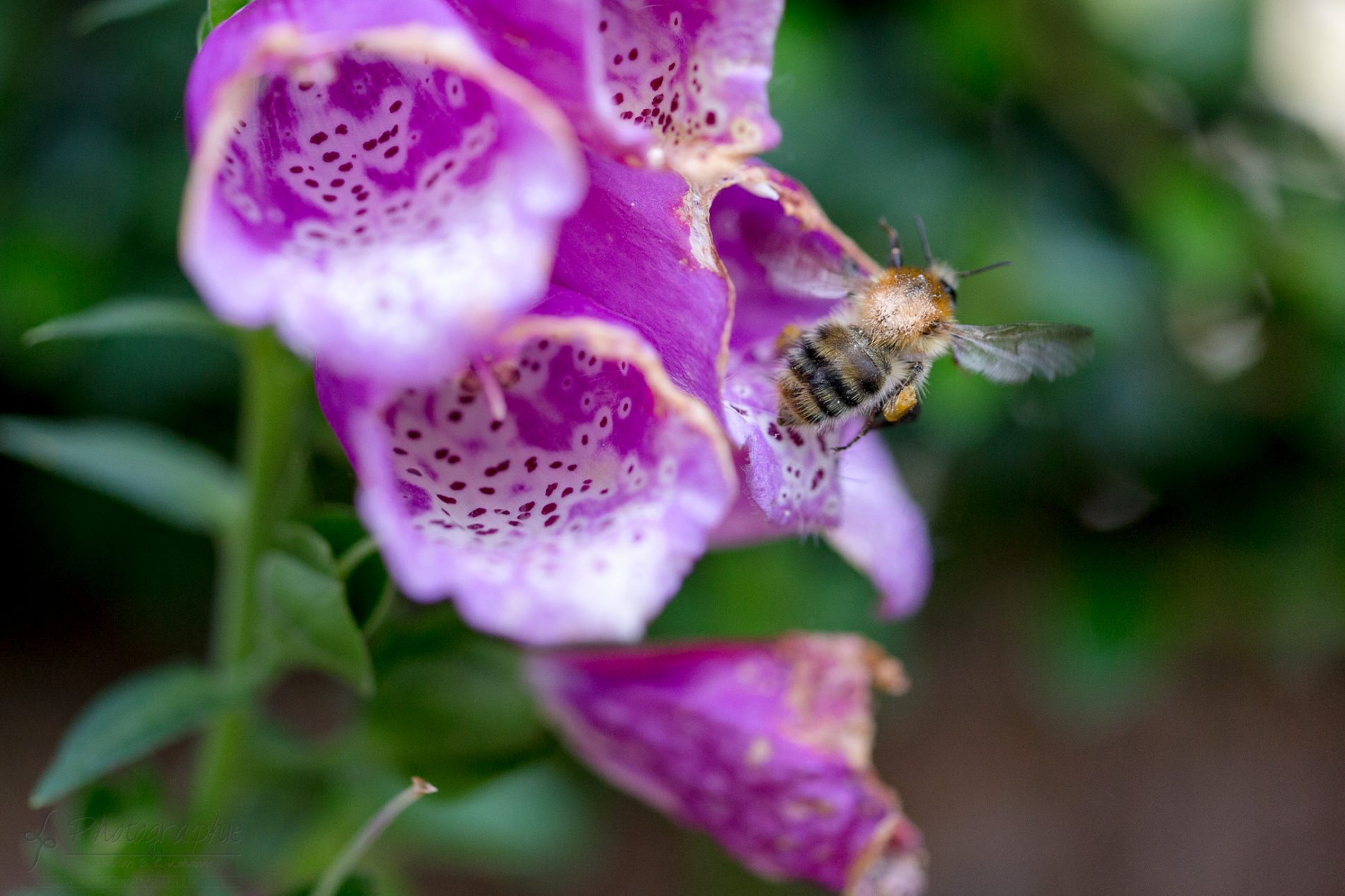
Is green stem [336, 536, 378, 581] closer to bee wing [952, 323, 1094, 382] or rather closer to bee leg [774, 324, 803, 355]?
bee leg [774, 324, 803, 355]

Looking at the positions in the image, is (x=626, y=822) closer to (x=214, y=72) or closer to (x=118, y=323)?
(x=118, y=323)

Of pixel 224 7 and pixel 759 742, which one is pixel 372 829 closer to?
pixel 759 742

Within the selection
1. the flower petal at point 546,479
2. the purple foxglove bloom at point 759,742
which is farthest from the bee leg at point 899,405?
the flower petal at point 546,479

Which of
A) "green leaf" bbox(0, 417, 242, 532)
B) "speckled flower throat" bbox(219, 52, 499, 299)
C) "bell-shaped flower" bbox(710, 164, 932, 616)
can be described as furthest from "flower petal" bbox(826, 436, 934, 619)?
"green leaf" bbox(0, 417, 242, 532)

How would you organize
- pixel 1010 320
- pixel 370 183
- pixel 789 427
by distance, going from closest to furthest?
1. pixel 370 183
2. pixel 789 427
3. pixel 1010 320

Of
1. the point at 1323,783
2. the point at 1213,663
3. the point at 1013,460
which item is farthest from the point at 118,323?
the point at 1323,783

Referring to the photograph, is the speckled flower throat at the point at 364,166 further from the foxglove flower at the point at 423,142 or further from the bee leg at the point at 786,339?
the bee leg at the point at 786,339

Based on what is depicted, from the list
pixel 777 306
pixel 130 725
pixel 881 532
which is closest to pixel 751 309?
pixel 777 306
